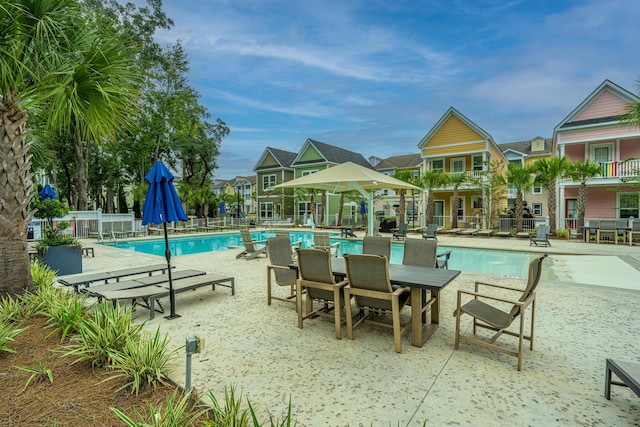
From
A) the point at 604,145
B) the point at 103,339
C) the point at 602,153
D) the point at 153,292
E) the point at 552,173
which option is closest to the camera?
the point at 103,339

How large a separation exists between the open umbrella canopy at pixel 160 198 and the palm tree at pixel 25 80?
1091mm

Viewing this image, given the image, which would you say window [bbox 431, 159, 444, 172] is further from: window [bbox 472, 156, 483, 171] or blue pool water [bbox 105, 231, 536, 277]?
blue pool water [bbox 105, 231, 536, 277]

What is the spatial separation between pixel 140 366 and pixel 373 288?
8.05ft

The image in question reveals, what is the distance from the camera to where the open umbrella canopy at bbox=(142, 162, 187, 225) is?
15.0 ft

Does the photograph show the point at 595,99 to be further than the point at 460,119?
No

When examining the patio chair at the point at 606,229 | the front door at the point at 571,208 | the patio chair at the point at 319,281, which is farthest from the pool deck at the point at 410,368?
the front door at the point at 571,208

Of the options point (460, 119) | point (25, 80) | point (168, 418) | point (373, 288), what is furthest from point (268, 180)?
point (168, 418)

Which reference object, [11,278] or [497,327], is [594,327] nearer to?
[497,327]

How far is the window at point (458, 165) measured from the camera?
23.6 m

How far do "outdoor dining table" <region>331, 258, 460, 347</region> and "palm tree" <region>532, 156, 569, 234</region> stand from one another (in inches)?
667

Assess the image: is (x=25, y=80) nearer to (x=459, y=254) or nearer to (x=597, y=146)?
(x=459, y=254)

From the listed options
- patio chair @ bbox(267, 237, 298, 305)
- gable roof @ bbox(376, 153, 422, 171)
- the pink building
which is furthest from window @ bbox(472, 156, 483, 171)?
patio chair @ bbox(267, 237, 298, 305)

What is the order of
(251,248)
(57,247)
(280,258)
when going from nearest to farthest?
1. (280,258)
2. (57,247)
3. (251,248)

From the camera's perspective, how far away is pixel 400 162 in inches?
1576
